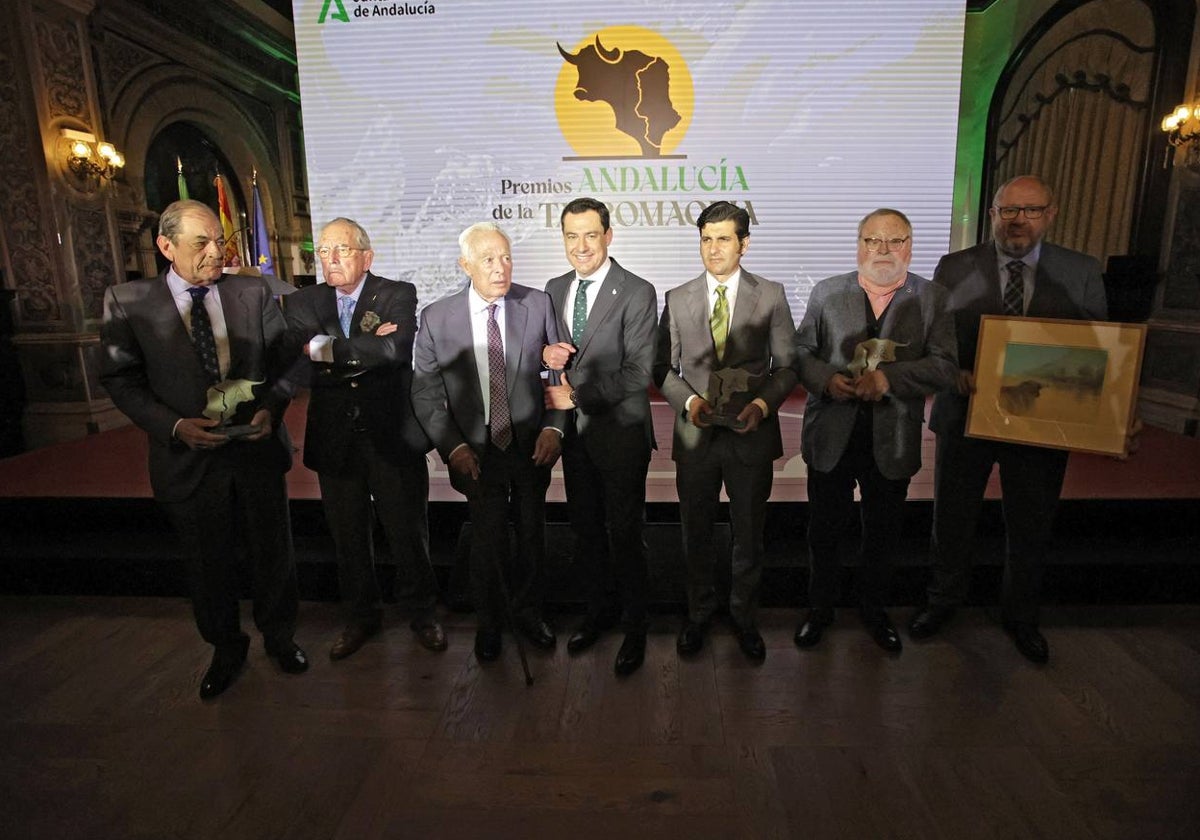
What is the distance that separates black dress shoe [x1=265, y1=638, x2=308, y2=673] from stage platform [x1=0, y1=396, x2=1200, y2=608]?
0.53m

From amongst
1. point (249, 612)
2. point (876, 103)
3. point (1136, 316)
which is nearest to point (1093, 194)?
point (1136, 316)

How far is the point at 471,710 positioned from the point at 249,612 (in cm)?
127

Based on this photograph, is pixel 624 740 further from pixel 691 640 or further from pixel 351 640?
pixel 351 640

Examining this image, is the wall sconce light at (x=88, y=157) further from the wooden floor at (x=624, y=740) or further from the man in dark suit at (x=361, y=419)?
the man in dark suit at (x=361, y=419)

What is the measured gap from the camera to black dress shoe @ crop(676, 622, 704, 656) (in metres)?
2.33

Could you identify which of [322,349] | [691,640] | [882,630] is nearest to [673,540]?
[691,640]

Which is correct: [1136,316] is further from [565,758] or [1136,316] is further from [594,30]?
[565,758]

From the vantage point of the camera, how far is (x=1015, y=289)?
217 cm

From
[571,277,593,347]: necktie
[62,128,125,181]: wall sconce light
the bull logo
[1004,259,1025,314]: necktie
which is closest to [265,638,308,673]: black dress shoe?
[571,277,593,347]: necktie

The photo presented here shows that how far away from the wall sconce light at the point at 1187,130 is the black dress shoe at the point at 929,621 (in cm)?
435

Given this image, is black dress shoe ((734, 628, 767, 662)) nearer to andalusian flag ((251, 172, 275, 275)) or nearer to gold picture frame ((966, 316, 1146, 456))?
gold picture frame ((966, 316, 1146, 456))

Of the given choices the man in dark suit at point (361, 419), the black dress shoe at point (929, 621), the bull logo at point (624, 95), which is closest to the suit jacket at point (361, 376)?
the man in dark suit at point (361, 419)

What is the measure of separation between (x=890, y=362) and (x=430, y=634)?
1856 millimetres

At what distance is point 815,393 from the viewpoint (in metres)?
2.16
